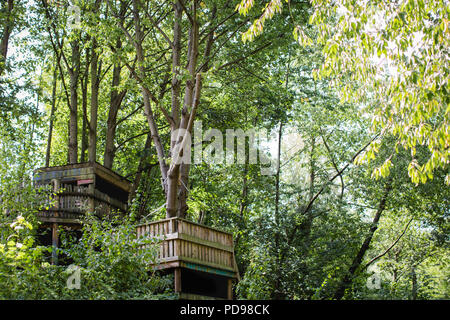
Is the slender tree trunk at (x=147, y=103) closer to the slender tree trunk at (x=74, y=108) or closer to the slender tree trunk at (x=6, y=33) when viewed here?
the slender tree trunk at (x=6, y=33)

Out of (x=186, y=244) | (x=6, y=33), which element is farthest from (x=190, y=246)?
(x=6, y=33)

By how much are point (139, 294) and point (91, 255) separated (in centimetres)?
120

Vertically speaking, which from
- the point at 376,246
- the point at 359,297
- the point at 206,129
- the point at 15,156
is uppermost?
the point at 206,129

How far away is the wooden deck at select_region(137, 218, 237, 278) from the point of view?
1298cm

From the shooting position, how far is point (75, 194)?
54.0 feet

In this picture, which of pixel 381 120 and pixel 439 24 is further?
pixel 381 120

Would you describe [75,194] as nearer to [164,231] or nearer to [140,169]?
[164,231]

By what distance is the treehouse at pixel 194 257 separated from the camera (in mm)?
12984

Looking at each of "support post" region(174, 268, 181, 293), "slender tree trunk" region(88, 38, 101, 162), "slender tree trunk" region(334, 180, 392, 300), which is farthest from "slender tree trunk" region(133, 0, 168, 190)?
"slender tree trunk" region(334, 180, 392, 300)

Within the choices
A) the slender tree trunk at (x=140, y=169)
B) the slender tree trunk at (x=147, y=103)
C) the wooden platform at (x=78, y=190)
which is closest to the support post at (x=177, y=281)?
the slender tree trunk at (x=147, y=103)

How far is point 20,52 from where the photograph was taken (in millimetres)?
21078

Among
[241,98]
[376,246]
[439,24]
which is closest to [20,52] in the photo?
[241,98]

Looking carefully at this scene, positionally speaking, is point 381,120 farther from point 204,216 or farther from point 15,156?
point 204,216

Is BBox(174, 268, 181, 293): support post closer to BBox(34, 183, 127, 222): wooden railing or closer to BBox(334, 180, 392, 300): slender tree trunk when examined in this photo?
BBox(34, 183, 127, 222): wooden railing
